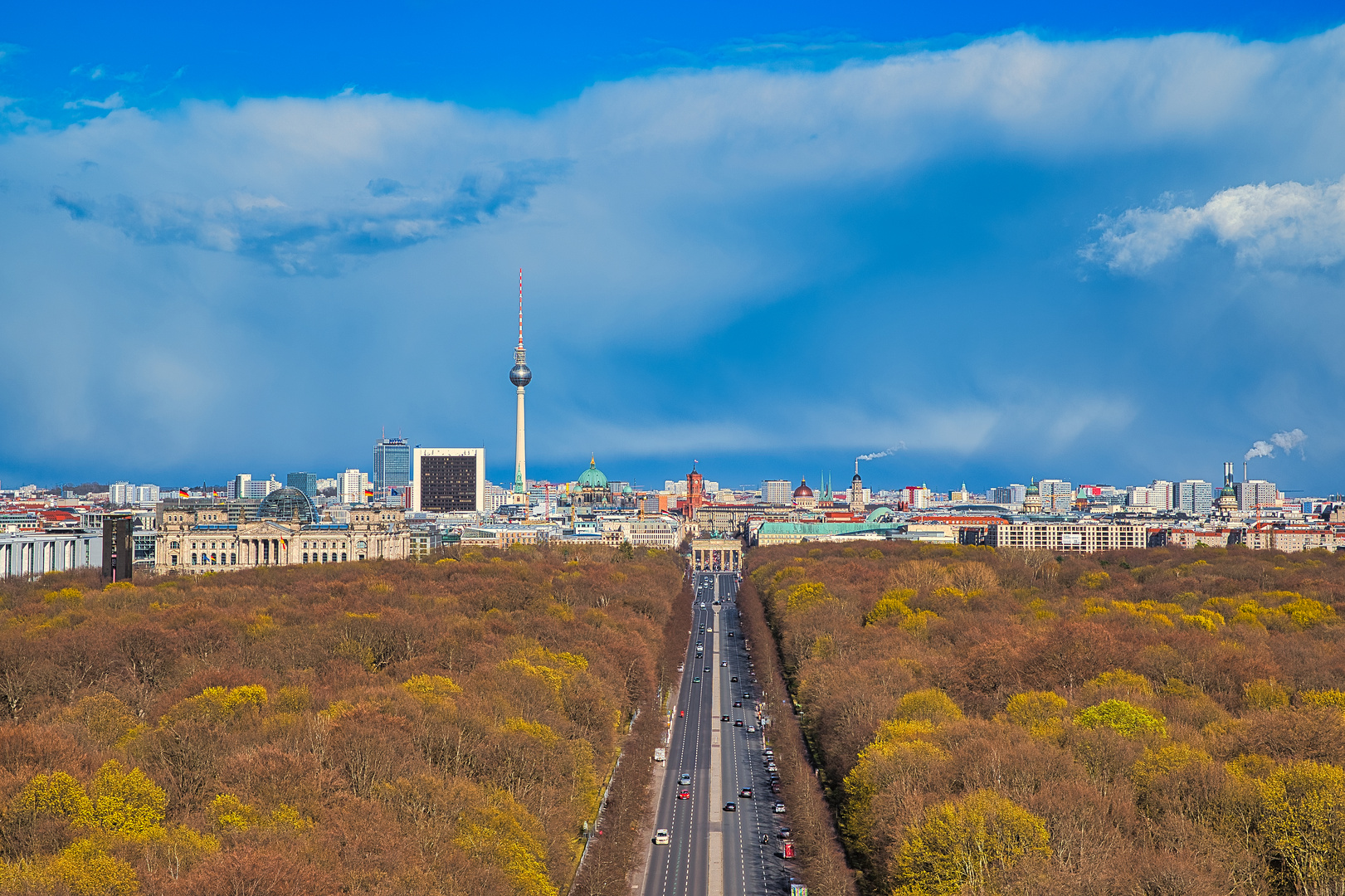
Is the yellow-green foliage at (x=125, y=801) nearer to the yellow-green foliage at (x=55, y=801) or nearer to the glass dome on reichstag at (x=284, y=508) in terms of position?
the yellow-green foliage at (x=55, y=801)

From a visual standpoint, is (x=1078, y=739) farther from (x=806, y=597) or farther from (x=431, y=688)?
(x=806, y=597)

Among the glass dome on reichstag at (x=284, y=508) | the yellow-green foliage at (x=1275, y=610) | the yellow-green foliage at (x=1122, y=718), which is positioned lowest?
the yellow-green foliage at (x=1122, y=718)

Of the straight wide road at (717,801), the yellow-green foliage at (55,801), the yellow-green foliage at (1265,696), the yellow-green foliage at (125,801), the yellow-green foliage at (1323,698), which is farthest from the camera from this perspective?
the yellow-green foliage at (1265,696)

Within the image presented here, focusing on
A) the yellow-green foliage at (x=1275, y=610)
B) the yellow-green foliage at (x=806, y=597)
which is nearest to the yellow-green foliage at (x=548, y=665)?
the yellow-green foliage at (x=806, y=597)

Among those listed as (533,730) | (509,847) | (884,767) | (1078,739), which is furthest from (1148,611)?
(509,847)

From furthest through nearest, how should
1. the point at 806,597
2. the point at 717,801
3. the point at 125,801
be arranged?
the point at 806,597, the point at 717,801, the point at 125,801

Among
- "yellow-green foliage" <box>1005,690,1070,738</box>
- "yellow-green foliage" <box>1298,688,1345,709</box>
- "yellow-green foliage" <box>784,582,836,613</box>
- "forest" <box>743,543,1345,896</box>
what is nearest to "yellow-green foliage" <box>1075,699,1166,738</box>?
"forest" <box>743,543,1345,896</box>
